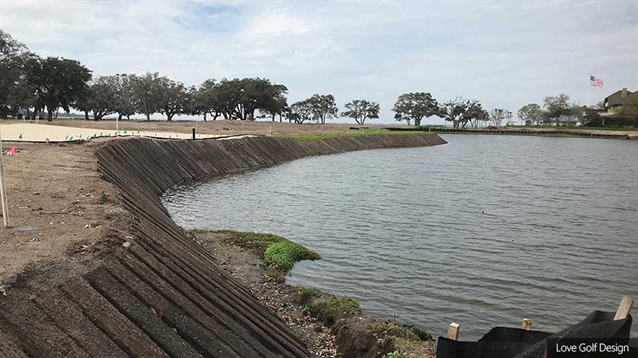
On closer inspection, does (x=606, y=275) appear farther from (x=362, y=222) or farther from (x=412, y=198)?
(x=412, y=198)

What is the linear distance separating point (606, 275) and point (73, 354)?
53.5 feet

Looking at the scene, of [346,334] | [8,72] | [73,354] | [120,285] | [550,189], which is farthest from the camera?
[8,72]

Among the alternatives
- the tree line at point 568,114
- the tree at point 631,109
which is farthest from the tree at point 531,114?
the tree at point 631,109

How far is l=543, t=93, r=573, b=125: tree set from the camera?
17050 centimetres

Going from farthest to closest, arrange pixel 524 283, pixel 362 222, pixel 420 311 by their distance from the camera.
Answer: pixel 362 222, pixel 524 283, pixel 420 311

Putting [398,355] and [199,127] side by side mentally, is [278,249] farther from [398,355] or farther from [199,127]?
[199,127]

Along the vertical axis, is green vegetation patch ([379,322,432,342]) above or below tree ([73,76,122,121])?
below

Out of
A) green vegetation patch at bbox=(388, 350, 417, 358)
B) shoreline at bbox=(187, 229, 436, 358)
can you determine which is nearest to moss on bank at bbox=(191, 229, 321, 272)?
shoreline at bbox=(187, 229, 436, 358)

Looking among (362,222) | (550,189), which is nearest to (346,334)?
(362,222)

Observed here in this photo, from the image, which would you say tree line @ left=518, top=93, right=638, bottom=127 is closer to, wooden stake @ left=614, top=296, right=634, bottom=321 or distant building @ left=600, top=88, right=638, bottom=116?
distant building @ left=600, top=88, right=638, bottom=116

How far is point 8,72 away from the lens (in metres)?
69.8

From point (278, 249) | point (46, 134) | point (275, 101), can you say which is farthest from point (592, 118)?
point (278, 249)

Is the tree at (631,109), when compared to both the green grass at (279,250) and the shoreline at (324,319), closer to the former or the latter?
the green grass at (279,250)

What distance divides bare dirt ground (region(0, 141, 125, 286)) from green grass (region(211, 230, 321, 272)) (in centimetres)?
557
